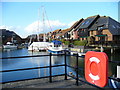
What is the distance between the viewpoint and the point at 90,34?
35.0 meters

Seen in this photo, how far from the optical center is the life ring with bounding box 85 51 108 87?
2.33 meters

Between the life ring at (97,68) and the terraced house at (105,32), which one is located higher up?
the terraced house at (105,32)

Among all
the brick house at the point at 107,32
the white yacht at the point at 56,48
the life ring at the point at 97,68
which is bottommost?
the white yacht at the point at 56,48

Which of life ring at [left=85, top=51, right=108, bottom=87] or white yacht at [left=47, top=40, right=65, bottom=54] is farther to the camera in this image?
white yacht at [left=47, top=40, right=65, bottom=54]

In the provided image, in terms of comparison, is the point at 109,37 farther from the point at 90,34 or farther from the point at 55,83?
the point at 55,83

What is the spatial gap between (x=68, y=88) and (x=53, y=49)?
83.0 ft

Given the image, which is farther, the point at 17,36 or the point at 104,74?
the point at 17,36

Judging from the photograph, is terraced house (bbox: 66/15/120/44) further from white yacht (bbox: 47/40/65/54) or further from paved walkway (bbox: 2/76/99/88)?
paved walkway (bbox: 2/76/99/88)

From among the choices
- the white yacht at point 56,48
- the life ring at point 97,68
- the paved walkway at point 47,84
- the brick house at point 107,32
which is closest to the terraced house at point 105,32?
the brick house at point 107,32

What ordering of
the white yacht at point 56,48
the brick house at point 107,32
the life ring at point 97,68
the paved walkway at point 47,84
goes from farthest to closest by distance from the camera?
the brick house at point 107,32 → the white yacht at point 56,48 → the paved walkway at point 47,84 → the life ring at point 97,68

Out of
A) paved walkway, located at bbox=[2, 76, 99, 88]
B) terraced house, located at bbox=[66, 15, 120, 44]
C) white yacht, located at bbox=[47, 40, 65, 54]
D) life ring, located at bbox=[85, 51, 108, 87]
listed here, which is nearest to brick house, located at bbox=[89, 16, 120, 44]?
terraced house, located at bbox=[66, 15, 120, 44]

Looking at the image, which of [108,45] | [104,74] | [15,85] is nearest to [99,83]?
[104,74]

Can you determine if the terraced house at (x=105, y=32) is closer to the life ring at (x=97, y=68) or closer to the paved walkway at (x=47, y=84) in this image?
the paved walkway at (x=47, y=84)

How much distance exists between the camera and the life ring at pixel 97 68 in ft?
7.65
